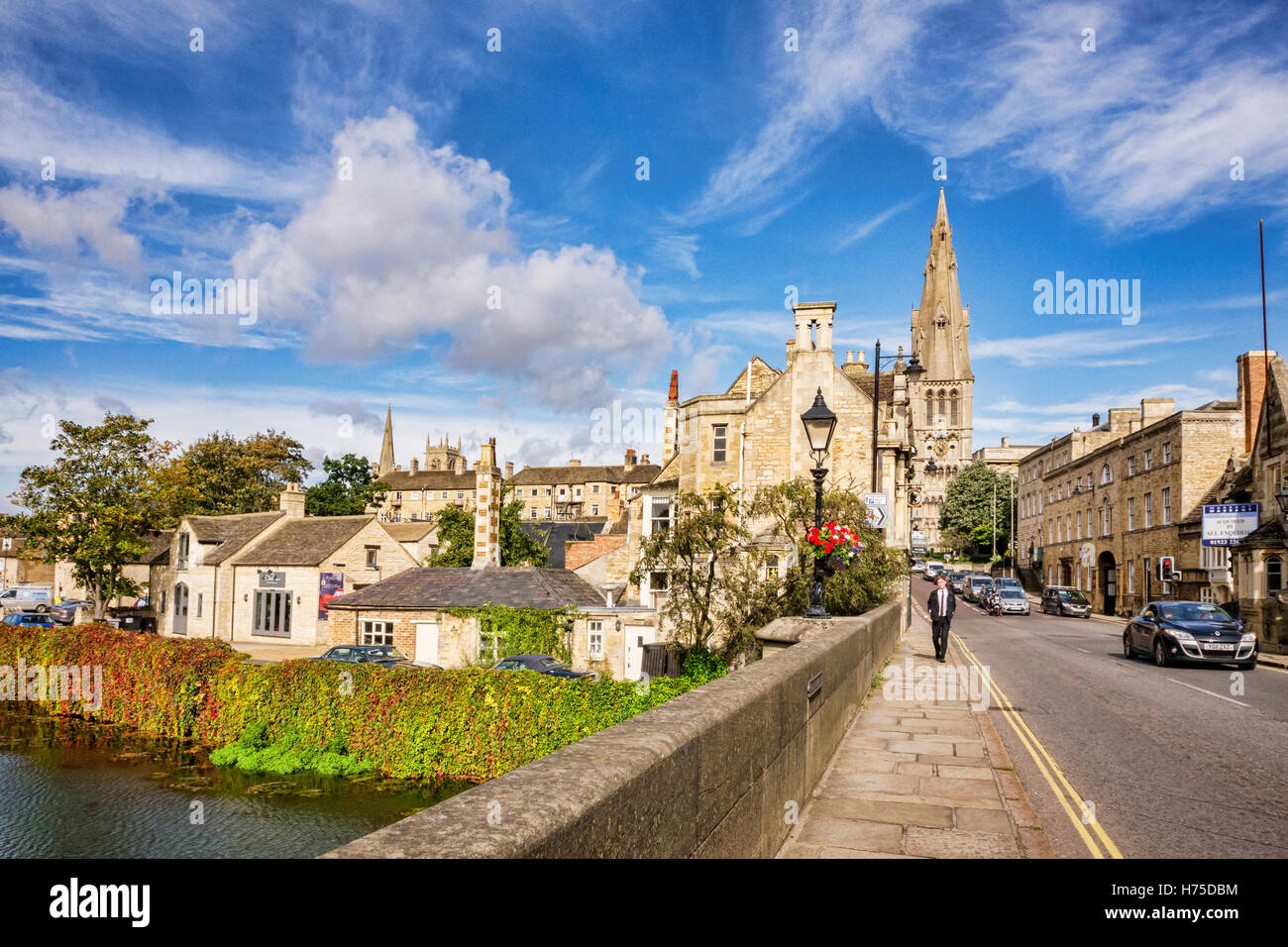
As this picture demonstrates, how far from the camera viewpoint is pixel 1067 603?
146ft

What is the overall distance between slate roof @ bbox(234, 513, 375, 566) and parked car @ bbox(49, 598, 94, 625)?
10638 mm

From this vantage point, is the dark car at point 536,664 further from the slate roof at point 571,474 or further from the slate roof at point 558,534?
the slate roof at point 571,474

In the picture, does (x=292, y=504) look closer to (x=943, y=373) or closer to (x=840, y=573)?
(x=840, y=573)

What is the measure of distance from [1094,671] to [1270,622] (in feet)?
43.5

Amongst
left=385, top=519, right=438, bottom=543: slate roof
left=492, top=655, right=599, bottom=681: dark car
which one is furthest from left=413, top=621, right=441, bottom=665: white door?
left=385, top=519, right=438, bottom=543: slate roof

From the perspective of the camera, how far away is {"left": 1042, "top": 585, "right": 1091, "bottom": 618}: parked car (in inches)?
1735

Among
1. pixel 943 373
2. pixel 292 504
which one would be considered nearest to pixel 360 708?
pixel 292 504

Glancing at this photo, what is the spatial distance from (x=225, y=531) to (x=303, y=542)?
713 cm

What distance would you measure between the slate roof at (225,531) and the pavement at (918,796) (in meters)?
39.2

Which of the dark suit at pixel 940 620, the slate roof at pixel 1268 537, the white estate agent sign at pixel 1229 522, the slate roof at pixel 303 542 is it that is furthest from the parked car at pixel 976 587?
the slate roof at pixel 303 542

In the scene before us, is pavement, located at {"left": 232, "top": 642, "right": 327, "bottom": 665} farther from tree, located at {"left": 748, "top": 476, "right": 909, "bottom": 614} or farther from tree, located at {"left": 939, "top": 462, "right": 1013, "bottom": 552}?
tree, located at {"left": 939, "top": 462, "right": 1013, "bottom": 552}

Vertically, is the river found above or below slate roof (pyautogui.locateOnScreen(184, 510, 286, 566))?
below

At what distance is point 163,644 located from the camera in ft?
84.7

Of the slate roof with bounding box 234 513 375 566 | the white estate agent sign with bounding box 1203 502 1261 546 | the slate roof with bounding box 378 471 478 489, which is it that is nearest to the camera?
the white estate agent sign with bounding box 1203 502 1261 546
